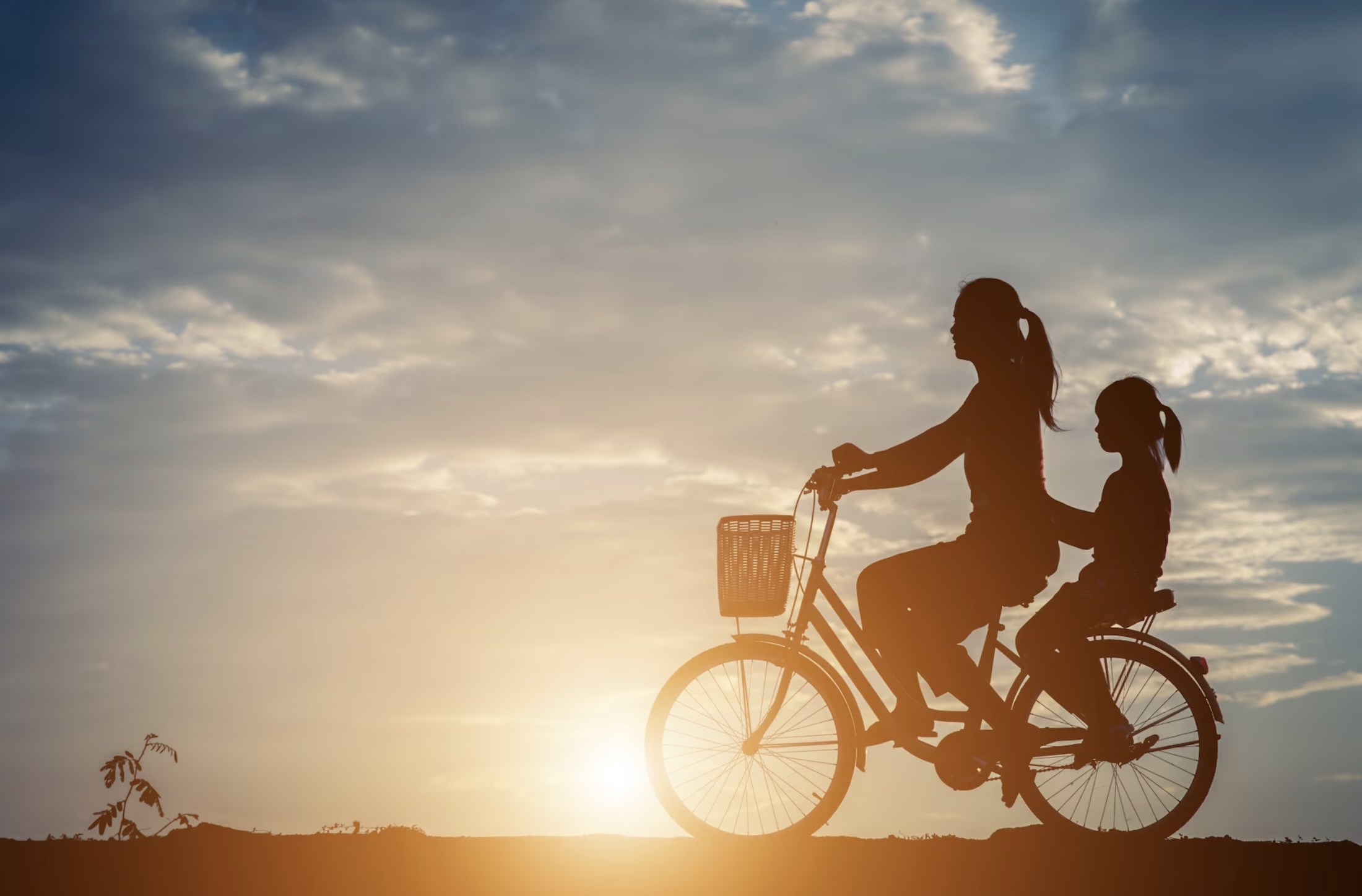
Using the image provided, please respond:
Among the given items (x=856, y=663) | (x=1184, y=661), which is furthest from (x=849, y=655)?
(x=1184, y=661)

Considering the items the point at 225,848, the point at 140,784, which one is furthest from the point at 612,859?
the point at 140,784

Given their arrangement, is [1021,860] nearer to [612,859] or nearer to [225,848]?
[612,859]

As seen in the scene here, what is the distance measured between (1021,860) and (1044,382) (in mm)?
2715

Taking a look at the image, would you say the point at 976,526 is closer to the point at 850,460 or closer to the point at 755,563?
the point at 850,460

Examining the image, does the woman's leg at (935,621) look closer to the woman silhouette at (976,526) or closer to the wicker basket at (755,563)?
the woman silhouette at (976,526)

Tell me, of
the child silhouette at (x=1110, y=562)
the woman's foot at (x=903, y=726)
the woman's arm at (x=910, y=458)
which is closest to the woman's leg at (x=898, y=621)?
the woman's foot at (x=903, y=726)

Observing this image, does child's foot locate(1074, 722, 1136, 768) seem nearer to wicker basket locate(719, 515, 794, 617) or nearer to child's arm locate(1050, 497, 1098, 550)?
child's arm locate(1050, 497, 1098, 550)

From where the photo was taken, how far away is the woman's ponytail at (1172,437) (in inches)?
282

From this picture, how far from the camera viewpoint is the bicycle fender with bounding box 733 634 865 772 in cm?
726

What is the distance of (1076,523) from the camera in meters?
7.22

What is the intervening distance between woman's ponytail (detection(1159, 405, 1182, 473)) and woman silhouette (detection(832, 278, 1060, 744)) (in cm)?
69

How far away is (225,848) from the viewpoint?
739 cm

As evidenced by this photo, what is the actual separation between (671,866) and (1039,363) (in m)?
3.50

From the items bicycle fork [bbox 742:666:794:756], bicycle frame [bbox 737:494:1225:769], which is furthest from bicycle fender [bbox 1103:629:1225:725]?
bicycle fork [bbox 742:666:794:756]
